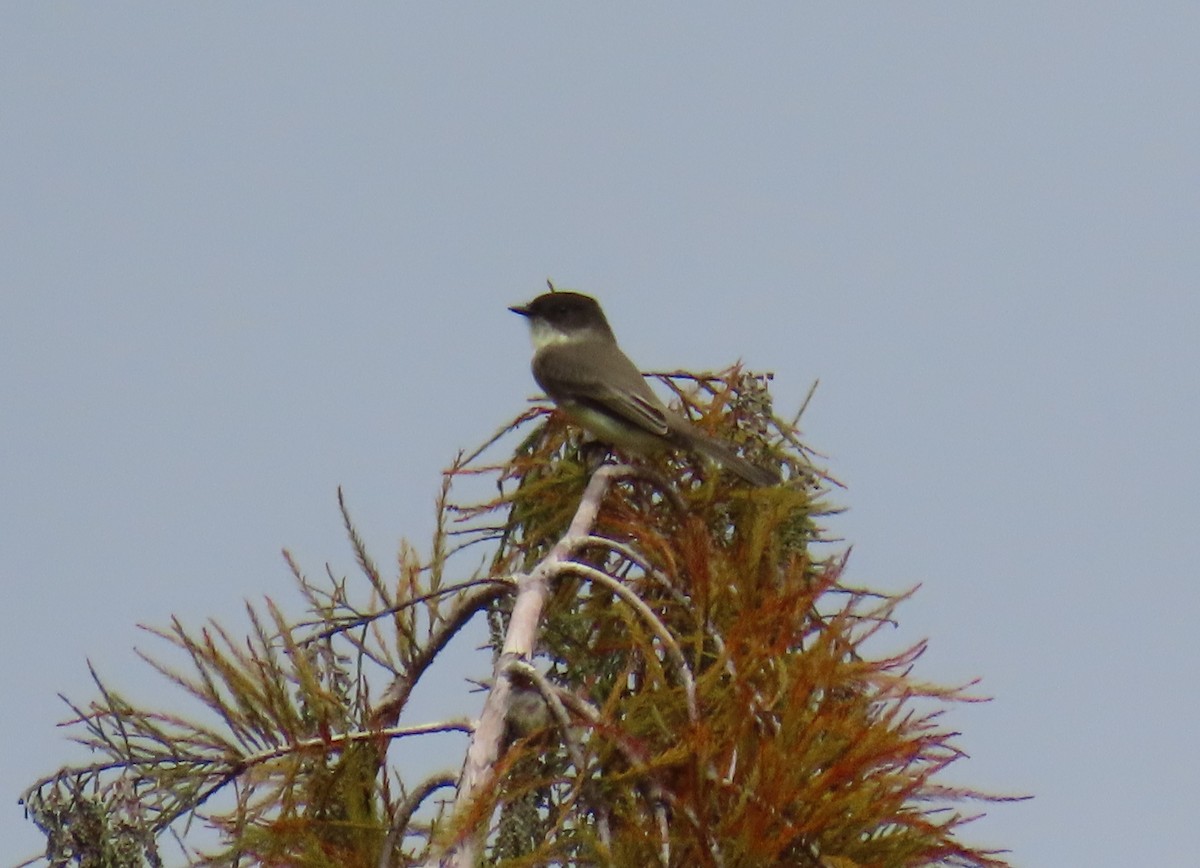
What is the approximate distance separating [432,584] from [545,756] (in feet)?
2.13

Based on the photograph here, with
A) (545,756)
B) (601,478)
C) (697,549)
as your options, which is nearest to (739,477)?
(601,478)

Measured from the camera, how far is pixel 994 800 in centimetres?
391

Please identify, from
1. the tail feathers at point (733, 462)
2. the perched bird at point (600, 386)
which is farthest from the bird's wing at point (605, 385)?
the tail feathers at point (733, 462)

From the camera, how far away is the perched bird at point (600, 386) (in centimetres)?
587

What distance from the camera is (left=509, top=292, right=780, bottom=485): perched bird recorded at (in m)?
5.87

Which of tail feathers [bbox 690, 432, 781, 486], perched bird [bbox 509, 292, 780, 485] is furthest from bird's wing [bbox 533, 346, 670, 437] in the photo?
tail feathers [bbox 690, 432, 781, 486]

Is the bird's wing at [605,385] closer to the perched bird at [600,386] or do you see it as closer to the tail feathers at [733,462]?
the perched bird at [600,386]

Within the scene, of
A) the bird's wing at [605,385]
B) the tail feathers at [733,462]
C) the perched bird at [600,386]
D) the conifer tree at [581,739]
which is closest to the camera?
the conifer tree at [581,739]

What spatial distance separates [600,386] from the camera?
6.88m

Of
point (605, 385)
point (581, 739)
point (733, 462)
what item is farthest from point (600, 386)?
point (581, 739)

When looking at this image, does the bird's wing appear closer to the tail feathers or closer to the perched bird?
the perched bird

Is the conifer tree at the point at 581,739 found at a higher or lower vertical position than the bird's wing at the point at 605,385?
lower

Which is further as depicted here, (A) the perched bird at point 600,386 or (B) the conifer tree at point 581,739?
(A) the perched bird at point 600,386

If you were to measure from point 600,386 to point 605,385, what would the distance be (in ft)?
0.09
